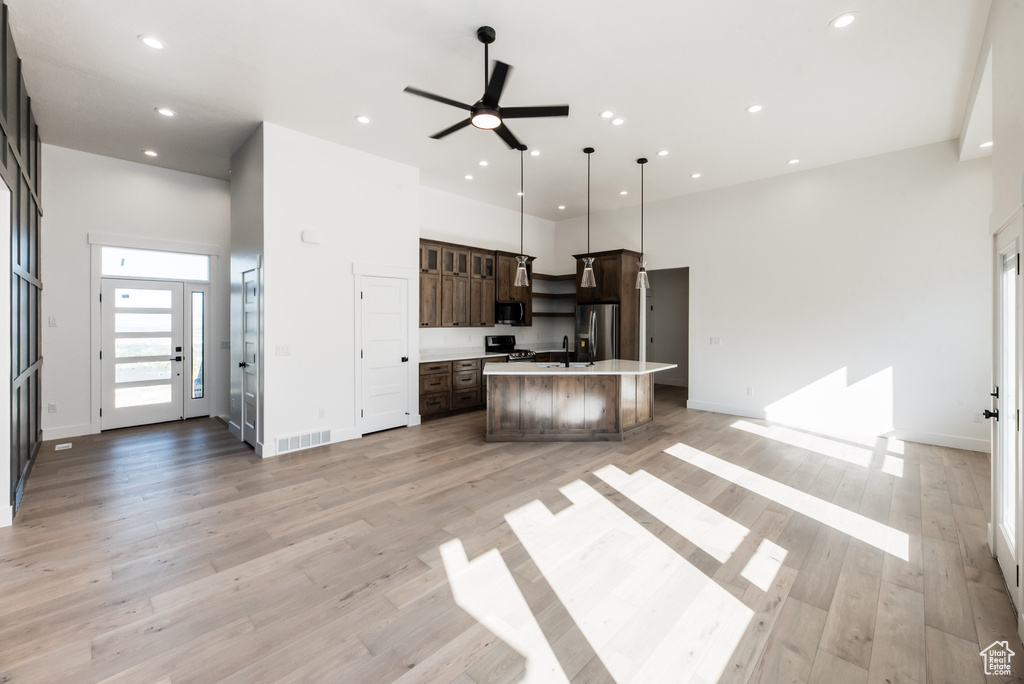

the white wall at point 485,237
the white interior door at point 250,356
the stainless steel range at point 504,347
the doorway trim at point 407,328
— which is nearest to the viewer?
the white interior door at point 250,356

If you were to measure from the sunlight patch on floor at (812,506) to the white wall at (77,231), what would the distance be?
7.07m

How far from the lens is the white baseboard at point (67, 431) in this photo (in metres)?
5.15

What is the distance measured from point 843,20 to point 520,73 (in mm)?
2267

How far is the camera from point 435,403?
21.1 feet

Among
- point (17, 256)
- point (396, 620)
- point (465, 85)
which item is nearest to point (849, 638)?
point (396, 620)

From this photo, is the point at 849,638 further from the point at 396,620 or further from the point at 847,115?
the point at 847,115

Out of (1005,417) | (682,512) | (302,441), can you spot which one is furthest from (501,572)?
(302,441)

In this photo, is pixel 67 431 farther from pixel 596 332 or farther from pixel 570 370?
pixel 596 332

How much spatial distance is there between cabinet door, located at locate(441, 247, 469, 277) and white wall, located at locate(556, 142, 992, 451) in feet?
9.93

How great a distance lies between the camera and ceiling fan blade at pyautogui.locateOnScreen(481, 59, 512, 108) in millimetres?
2955

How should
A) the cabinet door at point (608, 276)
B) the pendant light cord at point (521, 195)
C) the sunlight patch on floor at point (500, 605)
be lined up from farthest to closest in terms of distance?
the cabinet door at point (608, 276) < the pendant light cord at point (521, 195) < the sunlight patch on floor at point (500, 605)

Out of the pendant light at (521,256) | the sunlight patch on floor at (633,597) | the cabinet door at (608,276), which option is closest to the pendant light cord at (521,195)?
the pendant light at (521,256)

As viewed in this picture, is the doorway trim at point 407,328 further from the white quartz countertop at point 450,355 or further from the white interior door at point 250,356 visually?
the white interior door at point 250,356

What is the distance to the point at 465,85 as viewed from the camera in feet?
12.7
